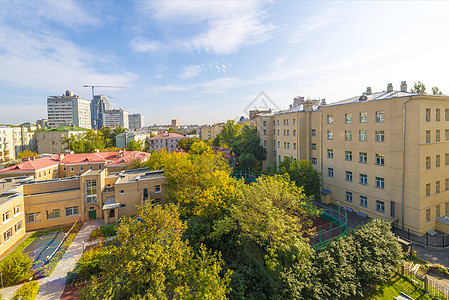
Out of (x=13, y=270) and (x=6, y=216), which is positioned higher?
(x=6, y=216)

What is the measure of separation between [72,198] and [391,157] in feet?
124

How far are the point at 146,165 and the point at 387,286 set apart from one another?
3668cm

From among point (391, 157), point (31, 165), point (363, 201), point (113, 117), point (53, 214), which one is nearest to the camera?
point (391, 157)

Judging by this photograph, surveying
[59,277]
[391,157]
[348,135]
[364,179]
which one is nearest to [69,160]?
[59,277]

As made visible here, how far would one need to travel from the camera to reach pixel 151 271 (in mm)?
11031

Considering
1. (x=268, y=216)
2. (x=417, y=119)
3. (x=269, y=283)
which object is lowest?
(x=269, y=283)

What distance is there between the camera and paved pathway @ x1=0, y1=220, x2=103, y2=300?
50.3 ft

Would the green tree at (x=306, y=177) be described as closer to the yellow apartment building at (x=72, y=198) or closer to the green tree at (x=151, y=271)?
the yellow apartment building at (x=72, y=198)

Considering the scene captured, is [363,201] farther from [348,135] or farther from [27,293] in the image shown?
[27,293]

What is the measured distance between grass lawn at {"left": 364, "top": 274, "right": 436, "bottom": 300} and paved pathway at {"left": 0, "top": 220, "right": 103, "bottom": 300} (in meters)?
22.1

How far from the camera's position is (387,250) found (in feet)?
53.4

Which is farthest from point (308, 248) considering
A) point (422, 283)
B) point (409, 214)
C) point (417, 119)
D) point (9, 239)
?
point (9, 239)

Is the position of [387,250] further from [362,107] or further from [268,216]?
[362,107]

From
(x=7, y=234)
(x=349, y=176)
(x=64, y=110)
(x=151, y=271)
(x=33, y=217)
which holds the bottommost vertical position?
(x=7, y=234)
